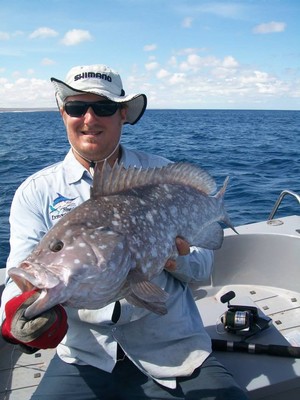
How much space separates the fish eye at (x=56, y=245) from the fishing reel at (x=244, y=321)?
247 cm

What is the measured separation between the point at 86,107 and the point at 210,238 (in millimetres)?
1492

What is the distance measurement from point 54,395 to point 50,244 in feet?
4.46

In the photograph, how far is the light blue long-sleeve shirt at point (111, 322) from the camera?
3.12 metres

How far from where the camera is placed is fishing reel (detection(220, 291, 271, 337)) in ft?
13.8

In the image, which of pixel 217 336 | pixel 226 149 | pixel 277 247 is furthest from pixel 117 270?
pixel 226 149

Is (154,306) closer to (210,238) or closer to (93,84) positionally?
(210,238)

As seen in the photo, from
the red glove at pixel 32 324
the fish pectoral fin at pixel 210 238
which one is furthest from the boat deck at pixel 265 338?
the red glove at pixel 32 324

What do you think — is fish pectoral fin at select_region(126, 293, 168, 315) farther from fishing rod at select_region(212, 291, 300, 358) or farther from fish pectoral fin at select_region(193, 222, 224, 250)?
fishing rod at select_region(212, 291, 300, 358)

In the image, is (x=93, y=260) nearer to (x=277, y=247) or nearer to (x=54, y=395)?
(x=54, y=395)

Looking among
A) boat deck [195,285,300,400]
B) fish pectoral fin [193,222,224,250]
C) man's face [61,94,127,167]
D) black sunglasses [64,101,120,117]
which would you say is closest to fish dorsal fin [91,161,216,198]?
fish pectoral fin [193,222,224,250]

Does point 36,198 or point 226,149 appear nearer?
point 36,198

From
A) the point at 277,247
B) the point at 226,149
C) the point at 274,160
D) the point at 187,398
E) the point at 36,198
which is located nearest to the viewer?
the point at 187,398

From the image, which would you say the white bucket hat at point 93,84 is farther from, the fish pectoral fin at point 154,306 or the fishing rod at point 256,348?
the fishing rod at point 256,348

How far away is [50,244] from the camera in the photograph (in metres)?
2.39
